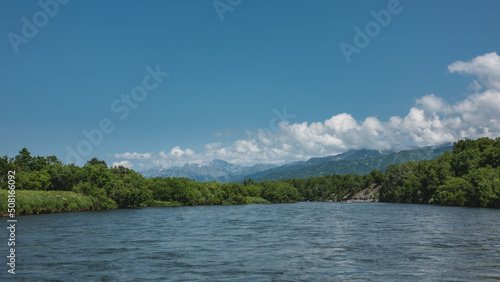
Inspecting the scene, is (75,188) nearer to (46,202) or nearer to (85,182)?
(85,182)

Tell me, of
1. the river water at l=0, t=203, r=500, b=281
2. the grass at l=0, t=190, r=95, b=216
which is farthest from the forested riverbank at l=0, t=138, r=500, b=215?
the river water at l=0, t=203, r=500, b=281

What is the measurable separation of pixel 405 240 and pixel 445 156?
5739 inches

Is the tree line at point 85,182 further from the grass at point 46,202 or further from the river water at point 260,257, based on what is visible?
the river water at point 260,257

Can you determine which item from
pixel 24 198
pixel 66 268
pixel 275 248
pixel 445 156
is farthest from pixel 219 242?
pixel 445 156

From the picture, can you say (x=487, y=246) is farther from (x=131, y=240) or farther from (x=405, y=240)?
(x=131, y=240)

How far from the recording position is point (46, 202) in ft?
303

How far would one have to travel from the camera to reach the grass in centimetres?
8300

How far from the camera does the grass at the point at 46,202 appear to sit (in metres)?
83.0

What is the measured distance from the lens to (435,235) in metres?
45.2

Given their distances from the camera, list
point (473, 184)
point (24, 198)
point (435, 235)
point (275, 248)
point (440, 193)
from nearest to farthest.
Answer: point (275, 248), point (435, 235), point (24, 198), point (473, 184), point (440, 193)

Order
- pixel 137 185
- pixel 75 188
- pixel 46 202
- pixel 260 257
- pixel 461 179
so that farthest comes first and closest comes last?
pixel 137 185, pixel 461 179, pixel 75 188, pixel 46 202, pixel 260 257


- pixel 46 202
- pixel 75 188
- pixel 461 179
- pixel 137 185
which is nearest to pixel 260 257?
pixel 46 202

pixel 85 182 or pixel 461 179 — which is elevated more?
pixel 85 182

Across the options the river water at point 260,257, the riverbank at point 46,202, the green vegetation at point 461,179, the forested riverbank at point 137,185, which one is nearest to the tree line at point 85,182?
the forested riverbank at point 137,185
